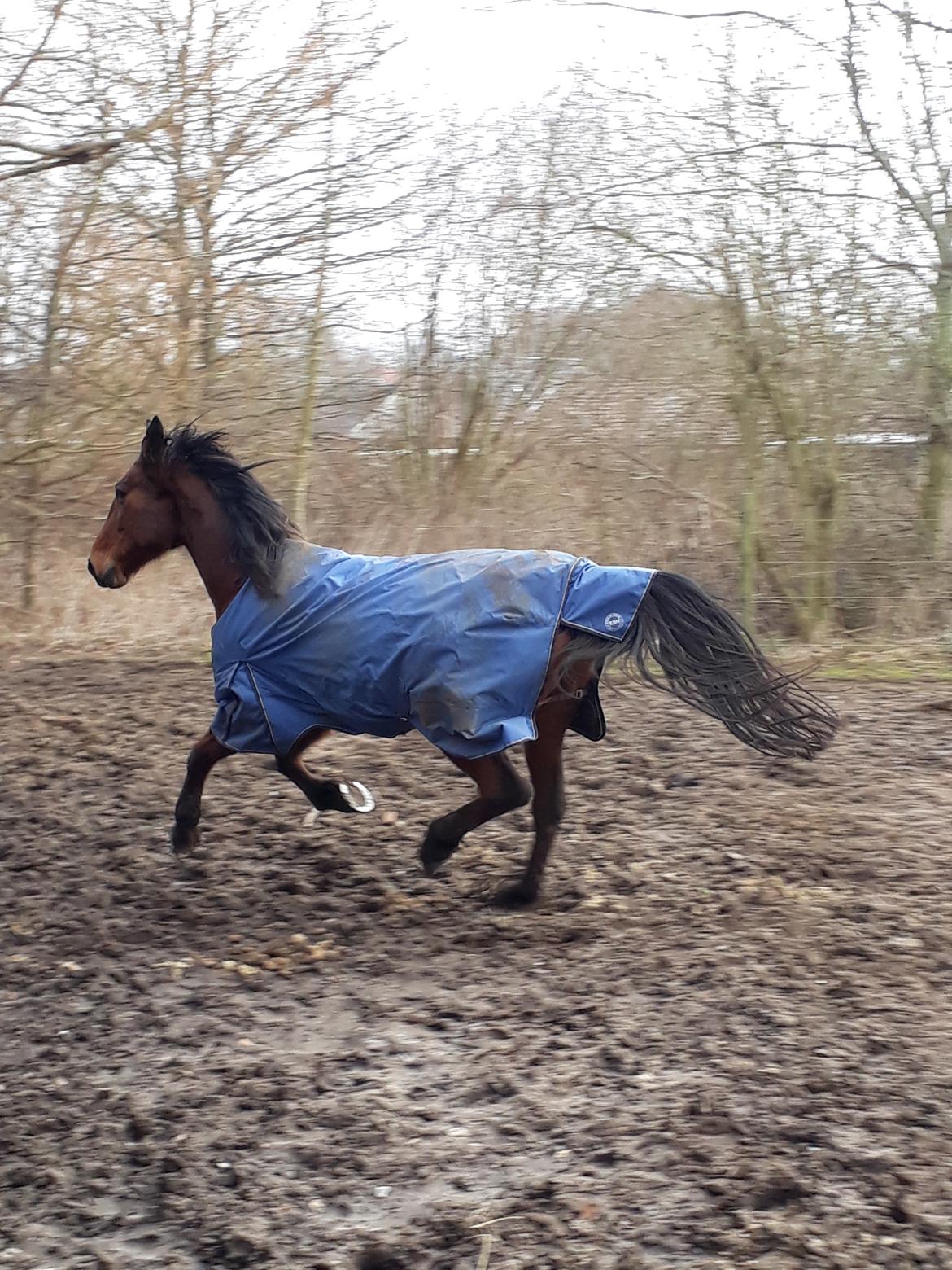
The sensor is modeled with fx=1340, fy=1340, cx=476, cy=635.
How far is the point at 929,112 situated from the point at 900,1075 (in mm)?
6746

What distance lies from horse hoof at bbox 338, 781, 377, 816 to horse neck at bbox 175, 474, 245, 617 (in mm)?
882

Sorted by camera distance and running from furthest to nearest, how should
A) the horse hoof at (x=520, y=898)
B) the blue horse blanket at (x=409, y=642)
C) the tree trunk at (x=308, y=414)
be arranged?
1. the tree trunk at (x=308, y=414)
2. the horse hoof at (x=520, y=898)
3. the blue horse blanket at (x=409, y=642)

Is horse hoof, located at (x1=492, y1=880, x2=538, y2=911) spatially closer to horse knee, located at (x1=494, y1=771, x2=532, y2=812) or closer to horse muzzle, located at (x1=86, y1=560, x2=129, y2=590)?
horse knee, located at (x1=494, y1=771, x2=532, y2=812)

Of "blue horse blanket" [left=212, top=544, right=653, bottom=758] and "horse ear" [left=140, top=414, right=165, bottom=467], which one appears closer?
"blue horse blanket" [left=212, top=544, right=653, bottom=758]

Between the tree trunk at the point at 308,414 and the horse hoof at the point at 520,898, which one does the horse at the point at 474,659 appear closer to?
the horse hoof at the point at 520,898

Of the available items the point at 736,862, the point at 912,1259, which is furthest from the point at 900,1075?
the point at 736,862

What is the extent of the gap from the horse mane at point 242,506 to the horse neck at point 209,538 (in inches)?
1.4

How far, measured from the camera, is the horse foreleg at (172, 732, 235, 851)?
5.08 m

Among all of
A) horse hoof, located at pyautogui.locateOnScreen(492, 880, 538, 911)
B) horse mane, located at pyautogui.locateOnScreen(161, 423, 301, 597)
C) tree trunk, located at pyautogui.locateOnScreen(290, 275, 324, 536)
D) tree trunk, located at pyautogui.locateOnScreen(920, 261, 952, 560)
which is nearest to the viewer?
horse hoof, located at pyautogui.locateOnScreen(492, 880, 538, 911)

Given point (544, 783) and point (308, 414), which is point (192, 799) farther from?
point (308, 414)

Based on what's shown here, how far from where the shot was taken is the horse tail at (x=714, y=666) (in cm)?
455

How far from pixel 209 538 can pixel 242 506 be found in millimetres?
218

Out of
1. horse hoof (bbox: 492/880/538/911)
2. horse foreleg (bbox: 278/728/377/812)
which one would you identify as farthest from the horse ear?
horse hoof (bbox: 492/880/538/911)

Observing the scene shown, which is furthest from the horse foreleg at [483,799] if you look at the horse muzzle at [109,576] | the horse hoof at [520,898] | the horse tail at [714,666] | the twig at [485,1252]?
the twig at [485,1252]
